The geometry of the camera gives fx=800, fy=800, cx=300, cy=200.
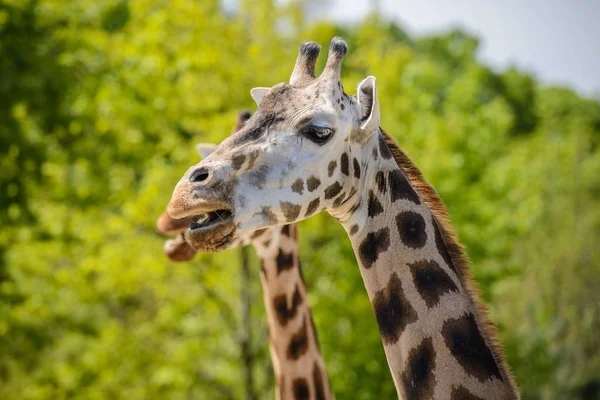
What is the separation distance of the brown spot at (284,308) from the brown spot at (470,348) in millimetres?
2007

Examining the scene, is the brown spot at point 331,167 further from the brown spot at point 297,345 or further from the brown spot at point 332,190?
the brown spot at point 297,345

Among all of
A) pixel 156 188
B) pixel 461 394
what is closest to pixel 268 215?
pixel 461 394

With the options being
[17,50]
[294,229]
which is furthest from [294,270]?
[17,50]

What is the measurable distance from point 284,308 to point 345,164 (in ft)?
6.47

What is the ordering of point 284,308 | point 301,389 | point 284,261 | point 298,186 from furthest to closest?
point 284,261
point 284,308
point 301,389
point 298,186

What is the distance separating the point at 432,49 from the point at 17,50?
159ft

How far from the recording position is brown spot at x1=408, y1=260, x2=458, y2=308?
3.57 metres

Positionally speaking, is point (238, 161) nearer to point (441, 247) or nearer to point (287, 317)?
point (441, 247)

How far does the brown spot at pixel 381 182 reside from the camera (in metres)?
3.77

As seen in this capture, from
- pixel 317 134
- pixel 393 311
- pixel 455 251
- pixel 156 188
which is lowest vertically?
pixel 393 311

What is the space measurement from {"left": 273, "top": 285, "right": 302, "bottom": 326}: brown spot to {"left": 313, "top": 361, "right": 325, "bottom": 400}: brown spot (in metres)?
0.36

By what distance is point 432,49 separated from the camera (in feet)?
193

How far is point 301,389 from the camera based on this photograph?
208 inches

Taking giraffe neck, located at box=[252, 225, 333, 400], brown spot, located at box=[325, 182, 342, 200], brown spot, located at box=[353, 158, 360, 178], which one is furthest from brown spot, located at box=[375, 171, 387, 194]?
giraffe neck, located at box=[252, 225, 333, 400]
